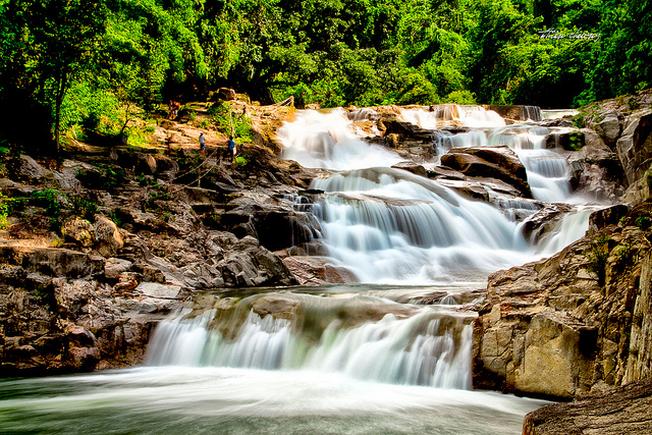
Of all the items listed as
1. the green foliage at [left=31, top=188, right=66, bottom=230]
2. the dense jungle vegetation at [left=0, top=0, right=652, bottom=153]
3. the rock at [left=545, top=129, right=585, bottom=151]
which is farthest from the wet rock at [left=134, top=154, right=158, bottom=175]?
the rock at [left=545, top=129, right=585, bottom=151]

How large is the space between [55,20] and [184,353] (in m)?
9.23

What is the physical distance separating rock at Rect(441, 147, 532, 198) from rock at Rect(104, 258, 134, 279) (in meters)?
13.9

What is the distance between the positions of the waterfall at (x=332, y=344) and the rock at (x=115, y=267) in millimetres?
1501

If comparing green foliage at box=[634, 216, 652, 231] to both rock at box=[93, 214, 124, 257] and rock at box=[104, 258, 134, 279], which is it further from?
rock at box=[93, 214, 124, 257]

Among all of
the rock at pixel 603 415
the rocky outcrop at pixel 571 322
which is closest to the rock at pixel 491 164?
the rocky outcrop at pixel 571 322

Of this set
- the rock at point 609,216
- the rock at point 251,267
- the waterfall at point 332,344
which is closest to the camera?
the waterfall at point 332,344

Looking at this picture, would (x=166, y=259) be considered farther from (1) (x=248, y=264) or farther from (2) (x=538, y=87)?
(2) (x=538, y=87)

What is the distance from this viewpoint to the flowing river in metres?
5.23

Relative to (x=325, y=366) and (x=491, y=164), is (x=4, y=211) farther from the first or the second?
(x=491, y=164)

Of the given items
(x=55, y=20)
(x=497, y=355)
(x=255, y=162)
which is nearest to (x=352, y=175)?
(x=255, y=162)

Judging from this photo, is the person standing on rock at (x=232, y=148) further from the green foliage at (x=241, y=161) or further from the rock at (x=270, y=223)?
the rock at (x=270, y=223)

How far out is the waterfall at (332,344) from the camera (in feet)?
21.3

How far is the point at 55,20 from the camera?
1214cm

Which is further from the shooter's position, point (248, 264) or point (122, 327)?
point (248, 264)
